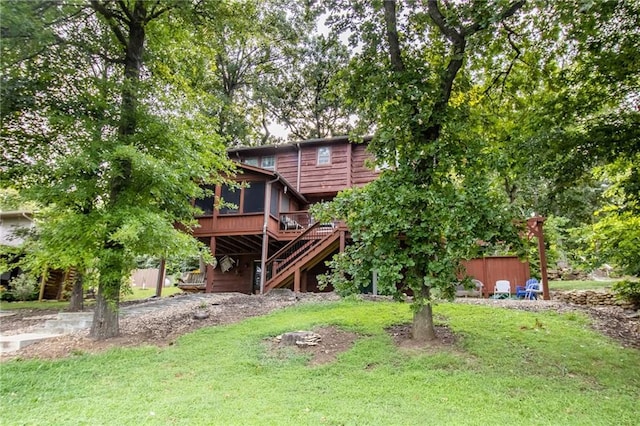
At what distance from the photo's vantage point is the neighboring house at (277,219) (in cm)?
1309

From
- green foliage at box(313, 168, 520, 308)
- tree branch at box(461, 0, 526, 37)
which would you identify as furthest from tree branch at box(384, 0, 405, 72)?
green foliage at box(313, 168, 520, 308)

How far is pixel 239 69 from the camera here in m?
24.1

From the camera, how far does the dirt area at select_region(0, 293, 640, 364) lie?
650 cm

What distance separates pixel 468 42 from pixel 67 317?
10.1 metres

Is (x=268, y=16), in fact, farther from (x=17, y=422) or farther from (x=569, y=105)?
(x=17, y=422)

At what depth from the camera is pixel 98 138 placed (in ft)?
22.5

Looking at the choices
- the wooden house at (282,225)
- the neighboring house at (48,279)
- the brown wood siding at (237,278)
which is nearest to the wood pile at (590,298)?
the wooden house at (282,225)

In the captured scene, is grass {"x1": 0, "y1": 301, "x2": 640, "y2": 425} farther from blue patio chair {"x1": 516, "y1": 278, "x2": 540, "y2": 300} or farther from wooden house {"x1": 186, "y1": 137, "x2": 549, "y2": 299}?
wooden house {"x1": 186, "y1": 137, "x2": 549, "y2": 299}

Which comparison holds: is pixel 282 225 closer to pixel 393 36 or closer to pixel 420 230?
pixel 393 36

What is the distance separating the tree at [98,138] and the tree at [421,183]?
3.39 metres

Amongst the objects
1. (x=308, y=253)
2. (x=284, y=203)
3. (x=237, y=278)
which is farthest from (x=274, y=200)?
(x=237, y=278)

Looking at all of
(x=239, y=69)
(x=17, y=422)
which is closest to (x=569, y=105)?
(x=17, y=422)

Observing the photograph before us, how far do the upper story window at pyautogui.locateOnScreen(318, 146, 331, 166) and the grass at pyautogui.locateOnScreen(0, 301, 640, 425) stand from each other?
10.9 meters

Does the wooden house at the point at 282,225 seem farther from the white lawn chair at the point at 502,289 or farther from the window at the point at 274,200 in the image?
the white lawn chair at the point at 502,289
